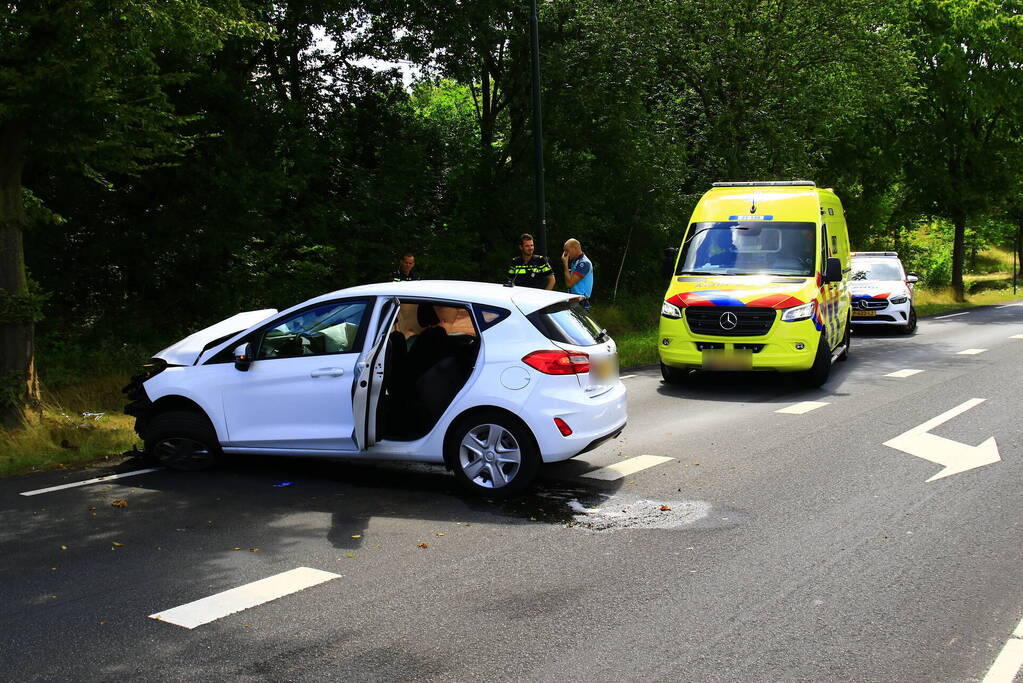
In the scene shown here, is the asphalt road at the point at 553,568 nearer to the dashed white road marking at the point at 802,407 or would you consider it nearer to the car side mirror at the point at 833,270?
the dashed white road marking at the point at 802,407

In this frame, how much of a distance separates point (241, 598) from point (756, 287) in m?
9.29

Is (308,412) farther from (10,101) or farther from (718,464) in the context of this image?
(10,101)

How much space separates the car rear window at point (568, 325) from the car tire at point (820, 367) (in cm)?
568

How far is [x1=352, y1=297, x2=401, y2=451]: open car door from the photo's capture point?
7.45 m

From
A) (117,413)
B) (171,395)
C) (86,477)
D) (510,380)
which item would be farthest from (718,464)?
(117,413)

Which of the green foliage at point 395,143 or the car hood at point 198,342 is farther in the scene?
the green foliage at point 395,143

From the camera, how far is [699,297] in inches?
514

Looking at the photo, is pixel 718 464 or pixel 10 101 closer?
pixel 718 464

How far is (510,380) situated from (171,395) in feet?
9.56

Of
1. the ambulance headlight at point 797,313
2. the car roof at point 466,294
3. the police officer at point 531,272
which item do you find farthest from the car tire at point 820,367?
the car roof at point 466,294

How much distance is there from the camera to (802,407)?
1185 cm

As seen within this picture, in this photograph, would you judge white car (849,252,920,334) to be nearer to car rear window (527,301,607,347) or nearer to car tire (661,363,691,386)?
car tire (661,363,691,386)

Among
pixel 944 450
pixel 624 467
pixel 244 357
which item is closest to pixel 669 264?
pixel 944 450

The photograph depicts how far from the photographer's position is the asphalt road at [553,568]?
14.7ft
